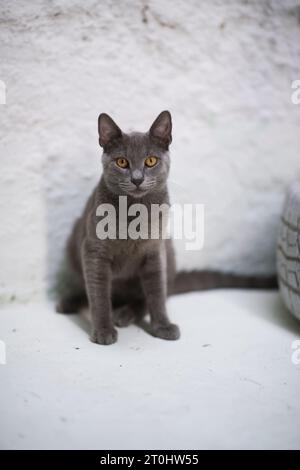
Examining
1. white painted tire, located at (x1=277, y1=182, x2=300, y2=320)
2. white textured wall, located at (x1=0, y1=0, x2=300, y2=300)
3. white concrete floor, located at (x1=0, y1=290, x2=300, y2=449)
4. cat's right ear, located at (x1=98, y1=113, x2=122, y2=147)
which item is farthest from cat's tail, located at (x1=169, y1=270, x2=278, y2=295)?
cat's right ear, located at (x1=98, y1=113, x2=122, y2=147)

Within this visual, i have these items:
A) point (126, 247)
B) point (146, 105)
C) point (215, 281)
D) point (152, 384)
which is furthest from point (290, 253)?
point (146, 105)

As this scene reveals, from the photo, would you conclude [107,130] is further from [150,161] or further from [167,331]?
[167,331]

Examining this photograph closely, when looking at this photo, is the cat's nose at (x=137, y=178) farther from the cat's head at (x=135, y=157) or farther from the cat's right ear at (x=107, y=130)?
the cat's right ear at (x=107, y=130)

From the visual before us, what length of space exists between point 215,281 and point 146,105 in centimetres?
82

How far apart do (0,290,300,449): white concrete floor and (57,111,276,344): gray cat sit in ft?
0.28

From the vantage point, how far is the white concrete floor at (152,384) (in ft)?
3.40

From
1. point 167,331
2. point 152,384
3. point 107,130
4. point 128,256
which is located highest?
point 107,130

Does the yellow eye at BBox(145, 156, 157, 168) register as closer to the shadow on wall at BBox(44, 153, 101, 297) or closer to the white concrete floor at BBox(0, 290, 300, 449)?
the shadow on wall at BBox(44, 153, 101, 297)

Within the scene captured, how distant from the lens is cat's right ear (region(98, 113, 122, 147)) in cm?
143

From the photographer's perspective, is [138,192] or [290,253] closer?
[138,192]

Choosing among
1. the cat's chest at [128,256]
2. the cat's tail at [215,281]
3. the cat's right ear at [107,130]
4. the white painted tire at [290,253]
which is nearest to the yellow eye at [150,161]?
the cat's right ear at [107,130]

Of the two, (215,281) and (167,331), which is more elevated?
(167,331)

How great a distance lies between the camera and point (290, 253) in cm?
160

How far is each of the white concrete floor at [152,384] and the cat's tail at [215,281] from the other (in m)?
0.21
